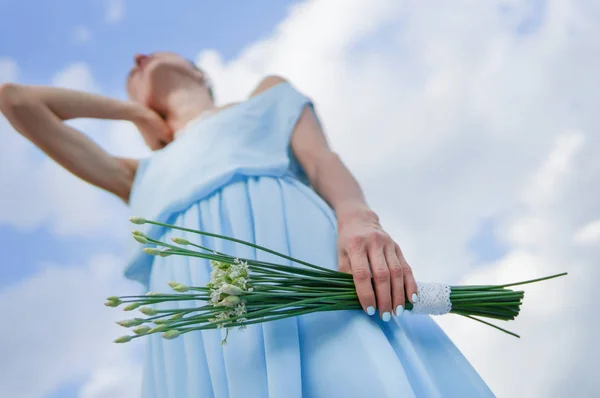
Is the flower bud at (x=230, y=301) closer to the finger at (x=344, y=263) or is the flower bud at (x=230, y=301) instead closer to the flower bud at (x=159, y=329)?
the flower bud at (x=159, y=329)

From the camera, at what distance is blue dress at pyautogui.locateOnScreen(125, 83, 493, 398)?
2.77ft

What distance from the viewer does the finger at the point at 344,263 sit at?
3.13 ft

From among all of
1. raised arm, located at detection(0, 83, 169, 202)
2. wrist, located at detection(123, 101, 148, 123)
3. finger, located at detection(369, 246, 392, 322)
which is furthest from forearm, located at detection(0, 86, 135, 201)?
finger, located at detection(369, 246, 392, 322)

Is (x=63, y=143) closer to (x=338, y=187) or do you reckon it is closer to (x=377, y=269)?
(x=338, y=187)

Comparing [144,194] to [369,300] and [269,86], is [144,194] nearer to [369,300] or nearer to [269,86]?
[269,86]

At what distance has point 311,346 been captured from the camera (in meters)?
0.89

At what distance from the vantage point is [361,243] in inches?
36.8

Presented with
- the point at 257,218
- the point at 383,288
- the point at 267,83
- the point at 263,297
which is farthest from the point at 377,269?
the point at 267,83

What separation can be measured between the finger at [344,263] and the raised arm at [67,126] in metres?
0.65

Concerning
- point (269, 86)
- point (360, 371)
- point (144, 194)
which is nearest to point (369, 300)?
point (360, 371)

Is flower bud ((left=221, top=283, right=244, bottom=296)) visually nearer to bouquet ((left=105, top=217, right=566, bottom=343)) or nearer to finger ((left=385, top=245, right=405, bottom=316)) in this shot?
bouquet ((left=105, top=217, right=566, bottom=343))

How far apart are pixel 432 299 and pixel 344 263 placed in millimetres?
144

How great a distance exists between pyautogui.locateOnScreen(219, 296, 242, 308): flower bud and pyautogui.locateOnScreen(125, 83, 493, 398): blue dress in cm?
11

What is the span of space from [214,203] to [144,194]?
0.22 metres
